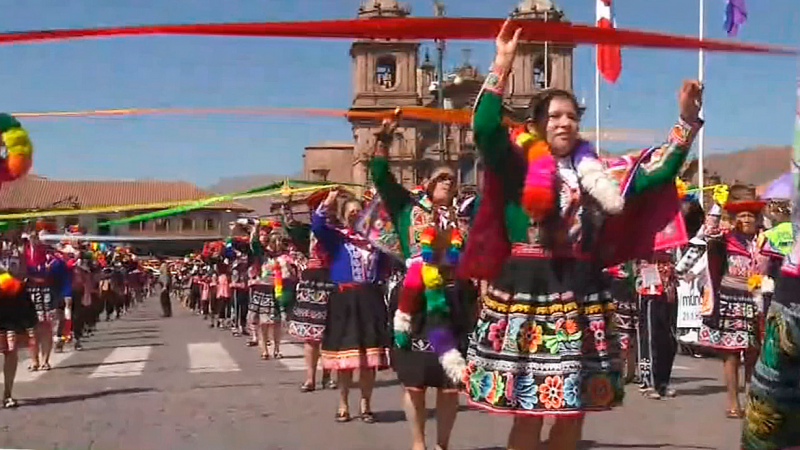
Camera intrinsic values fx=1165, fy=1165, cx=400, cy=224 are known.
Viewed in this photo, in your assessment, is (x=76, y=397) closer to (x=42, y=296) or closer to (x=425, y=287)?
(x=42, y=296)

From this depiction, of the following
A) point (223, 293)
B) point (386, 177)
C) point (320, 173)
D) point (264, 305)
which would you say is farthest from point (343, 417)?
point (320, 173)

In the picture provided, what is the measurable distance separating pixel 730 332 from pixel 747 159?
359ft

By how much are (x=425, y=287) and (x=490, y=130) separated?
2178mm

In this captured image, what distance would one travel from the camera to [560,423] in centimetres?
486

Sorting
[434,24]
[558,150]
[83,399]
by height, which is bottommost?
[83,399]

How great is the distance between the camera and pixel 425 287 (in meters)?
6.75

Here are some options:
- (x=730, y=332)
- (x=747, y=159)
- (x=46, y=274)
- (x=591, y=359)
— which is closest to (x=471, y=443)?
(x=730, y=332)

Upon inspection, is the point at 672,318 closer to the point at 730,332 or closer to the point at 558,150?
the point at 730,332

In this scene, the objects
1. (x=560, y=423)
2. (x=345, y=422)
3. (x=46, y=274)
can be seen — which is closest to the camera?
(x=560, y=423)

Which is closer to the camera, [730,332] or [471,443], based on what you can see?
[471,443]

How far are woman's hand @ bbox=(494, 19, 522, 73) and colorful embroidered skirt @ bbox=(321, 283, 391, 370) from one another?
16.4ft

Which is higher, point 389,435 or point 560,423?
point 560,423

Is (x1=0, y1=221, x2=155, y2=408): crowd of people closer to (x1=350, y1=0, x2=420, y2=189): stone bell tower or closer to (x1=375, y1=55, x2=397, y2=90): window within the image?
(x1=350, y1=0, x2=420, y2=189): stone bell tower

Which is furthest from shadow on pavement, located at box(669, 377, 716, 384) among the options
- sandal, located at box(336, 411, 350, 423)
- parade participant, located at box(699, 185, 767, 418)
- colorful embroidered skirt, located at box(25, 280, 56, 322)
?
colorful embroidered skirt, located at box(25, 280, 56, 322)
